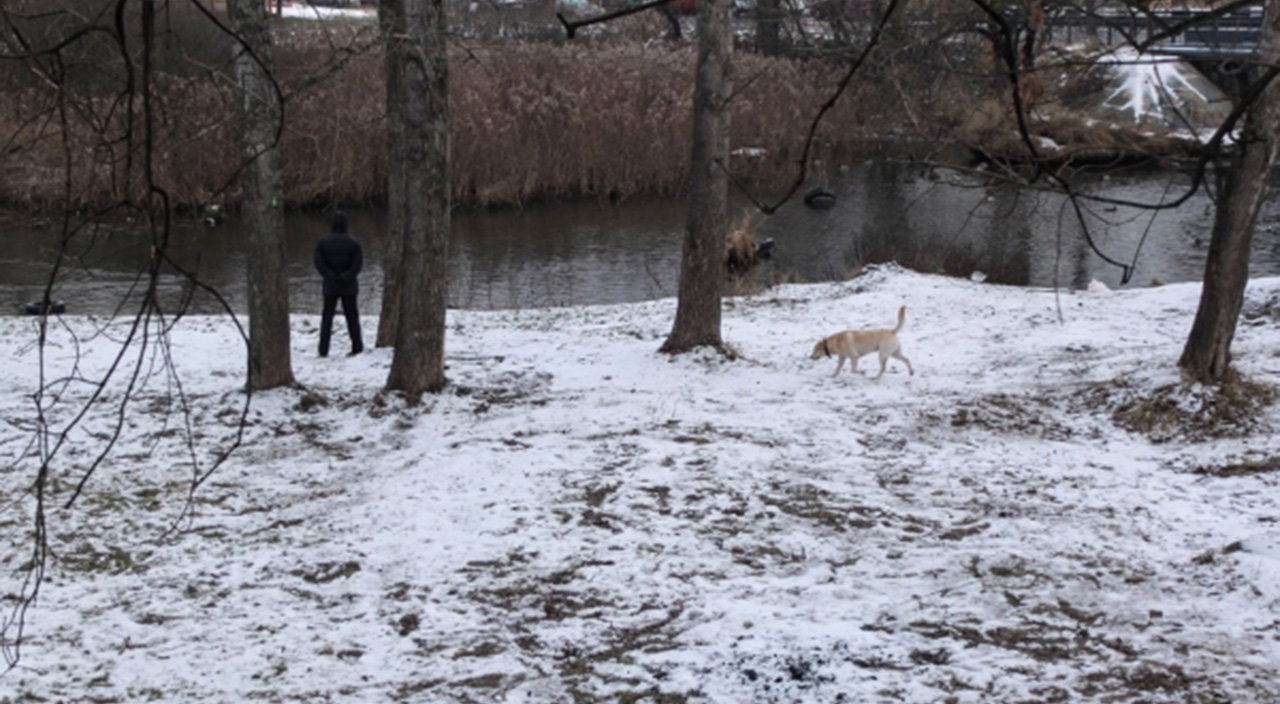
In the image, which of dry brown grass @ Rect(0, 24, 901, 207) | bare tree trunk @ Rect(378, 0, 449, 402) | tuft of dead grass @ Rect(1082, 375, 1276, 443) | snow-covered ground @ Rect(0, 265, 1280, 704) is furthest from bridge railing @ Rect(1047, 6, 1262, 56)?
dry brown grass @ Rect(0, 24, 901, 207)

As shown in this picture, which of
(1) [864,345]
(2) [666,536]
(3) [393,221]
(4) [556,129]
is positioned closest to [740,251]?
(4) [556,129]

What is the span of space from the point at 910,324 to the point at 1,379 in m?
10.2

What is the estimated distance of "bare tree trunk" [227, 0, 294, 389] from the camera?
29.8 ft

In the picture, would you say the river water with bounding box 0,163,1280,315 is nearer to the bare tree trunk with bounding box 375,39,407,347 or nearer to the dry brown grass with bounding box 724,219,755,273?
the dry brown grass with bounding box 724,219,755,273

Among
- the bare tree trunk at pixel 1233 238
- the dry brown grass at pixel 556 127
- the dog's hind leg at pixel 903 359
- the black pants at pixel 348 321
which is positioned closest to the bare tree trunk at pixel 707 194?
the dog's hind leg at pixel 903 359

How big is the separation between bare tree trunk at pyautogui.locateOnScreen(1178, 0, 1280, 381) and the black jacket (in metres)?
8.03

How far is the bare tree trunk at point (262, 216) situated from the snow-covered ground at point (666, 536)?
0.40 meters

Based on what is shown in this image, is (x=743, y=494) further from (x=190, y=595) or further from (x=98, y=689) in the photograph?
(x=98, y=689)

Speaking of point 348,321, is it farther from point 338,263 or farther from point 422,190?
point 422,190

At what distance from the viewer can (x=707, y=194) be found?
11125 mm

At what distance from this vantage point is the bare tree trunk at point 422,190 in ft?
30.1

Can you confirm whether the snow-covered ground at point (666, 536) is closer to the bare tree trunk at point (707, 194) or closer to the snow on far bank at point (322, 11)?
the bare tree trunk at point (707, 194)

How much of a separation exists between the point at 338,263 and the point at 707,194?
3.96m

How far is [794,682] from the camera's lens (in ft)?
16.2
